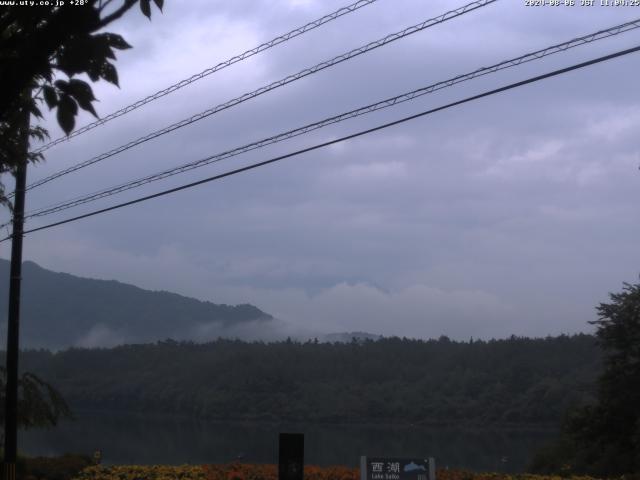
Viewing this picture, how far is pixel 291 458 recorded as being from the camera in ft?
37.9

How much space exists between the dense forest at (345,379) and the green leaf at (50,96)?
853 inches

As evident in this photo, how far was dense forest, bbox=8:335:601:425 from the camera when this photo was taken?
29422 mm

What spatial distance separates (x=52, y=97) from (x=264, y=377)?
110ft

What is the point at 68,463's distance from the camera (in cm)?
1778

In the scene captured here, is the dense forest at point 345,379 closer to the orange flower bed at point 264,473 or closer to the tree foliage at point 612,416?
the tree foliage at point 612,416

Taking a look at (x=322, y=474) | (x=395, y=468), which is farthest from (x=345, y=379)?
(x=395, y=468)

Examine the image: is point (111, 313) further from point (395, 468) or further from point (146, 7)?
point (146, 7)

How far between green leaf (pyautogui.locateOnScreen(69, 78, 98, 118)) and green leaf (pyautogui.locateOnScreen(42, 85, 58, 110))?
0.36ft

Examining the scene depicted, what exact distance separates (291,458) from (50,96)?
25.3 feet

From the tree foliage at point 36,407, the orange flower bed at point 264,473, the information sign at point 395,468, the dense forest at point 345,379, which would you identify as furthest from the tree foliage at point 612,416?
the tree foliage at point 36,407

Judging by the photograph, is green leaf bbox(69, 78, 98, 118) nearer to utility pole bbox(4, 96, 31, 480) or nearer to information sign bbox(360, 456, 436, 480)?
information sign bbox(360, 456, 436, 480)

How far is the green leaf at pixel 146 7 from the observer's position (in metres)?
5.18

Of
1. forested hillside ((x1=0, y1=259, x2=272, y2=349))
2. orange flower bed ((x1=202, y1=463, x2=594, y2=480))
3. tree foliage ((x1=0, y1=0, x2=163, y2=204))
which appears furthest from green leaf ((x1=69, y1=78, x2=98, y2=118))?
forested hillside ((x1=0, y1=259, x2=272, y2=349))

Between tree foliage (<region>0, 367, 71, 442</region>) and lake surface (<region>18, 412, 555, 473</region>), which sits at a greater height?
tree foliage (<region>0, 367, 71, 442</region>)
